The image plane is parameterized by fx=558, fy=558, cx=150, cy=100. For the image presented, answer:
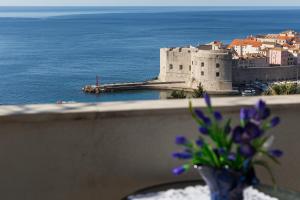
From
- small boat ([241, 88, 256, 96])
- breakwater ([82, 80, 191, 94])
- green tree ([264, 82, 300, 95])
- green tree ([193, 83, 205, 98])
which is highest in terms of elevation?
green tree ([264, 82, 300, 95])

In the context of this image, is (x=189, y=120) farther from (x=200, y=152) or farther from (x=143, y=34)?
(x=143, y=34)

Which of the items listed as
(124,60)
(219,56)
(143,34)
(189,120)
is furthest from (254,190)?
(143,34)

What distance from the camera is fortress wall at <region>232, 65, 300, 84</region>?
25375mm

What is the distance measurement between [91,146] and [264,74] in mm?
25767

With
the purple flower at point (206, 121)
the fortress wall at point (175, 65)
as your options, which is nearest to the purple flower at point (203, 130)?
the purple flower at point (206, 121)

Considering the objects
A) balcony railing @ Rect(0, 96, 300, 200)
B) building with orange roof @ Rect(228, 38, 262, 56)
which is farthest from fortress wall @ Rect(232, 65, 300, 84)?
balcony railing @ Rect(0, 96, 300, 200)

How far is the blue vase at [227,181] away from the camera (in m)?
0.81

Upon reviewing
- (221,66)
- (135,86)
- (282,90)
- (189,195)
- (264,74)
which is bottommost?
(135,86)

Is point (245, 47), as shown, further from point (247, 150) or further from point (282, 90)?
point (247, 150)

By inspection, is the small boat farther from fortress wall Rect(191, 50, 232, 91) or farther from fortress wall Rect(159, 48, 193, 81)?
fortress wall Rect(159, 48, 193, 81)

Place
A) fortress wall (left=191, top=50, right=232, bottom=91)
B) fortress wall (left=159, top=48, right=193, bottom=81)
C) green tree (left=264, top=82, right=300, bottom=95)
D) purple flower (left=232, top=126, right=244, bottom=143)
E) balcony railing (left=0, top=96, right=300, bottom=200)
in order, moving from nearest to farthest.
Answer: purple flower (left=232, top=126, right=244, bottom=143) < balcony railing (left=0, top=96, right=300, bottom=200) < green tree (left=264, top=82, right=300, bottom=95) < fortress wall (left=191, top=50, right=232, bottom=91) < fortress wall (left=159, top=48, right=193, bottom=81)

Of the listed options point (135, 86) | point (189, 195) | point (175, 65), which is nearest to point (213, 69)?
point (175, 65)

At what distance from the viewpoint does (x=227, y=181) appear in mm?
819

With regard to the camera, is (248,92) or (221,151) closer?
(221,151)
